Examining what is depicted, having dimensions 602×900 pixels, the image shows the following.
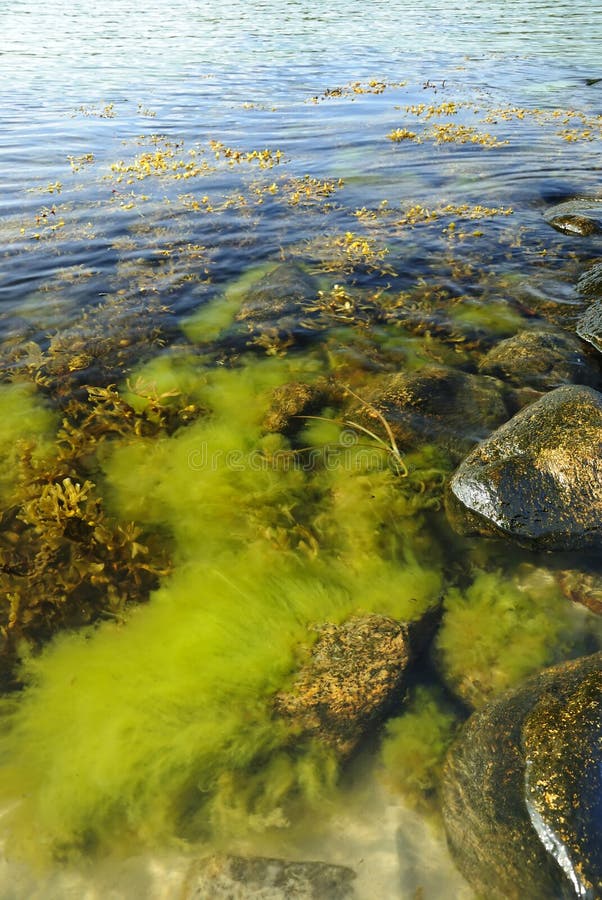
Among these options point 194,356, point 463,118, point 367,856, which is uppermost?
point 463,118

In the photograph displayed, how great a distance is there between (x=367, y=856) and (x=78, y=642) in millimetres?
1795

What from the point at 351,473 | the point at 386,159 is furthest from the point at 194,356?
the point at 386,159

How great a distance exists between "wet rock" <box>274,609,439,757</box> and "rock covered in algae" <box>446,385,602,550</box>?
96cm

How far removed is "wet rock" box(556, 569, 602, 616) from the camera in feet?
10.7

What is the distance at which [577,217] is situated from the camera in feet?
24.8

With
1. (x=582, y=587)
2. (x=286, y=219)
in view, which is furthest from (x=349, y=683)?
(x=286, y=219)

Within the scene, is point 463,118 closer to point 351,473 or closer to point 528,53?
point 528,53

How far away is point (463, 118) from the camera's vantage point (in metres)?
11.9

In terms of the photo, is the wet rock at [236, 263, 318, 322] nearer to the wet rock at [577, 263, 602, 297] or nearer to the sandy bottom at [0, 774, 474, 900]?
the wet rock at [577, 263, 602, 297]

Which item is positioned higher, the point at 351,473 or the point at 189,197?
the point at 189,197

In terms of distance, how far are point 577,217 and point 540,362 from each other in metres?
3.89

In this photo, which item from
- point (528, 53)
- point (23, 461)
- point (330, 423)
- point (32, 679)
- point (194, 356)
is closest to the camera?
point (32, 679)

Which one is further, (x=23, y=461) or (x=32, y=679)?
(x=23, y=461)

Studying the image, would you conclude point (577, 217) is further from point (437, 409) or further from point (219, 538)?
point (219, 538)
